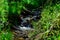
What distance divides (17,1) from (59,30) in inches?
35.0

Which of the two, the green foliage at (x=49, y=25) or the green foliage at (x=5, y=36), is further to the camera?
the green foliage at (x=5, y=36)

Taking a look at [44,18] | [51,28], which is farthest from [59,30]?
[44,18]

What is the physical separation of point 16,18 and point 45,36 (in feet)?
4.39

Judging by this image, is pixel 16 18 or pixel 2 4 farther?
pixel 16 18

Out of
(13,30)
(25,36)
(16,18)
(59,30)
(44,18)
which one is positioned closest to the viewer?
(59,30)

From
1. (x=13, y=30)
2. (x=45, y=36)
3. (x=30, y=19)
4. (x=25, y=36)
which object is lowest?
(x=45, y=36)

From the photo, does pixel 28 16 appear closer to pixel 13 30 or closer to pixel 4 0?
pixel 13 30

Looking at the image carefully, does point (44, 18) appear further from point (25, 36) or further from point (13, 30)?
point (13, 30)

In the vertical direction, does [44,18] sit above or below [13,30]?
below

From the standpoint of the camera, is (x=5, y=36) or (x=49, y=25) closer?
(x=49, y=25)

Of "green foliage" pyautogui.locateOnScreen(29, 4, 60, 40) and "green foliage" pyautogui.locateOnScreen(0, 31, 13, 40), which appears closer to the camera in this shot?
"green foliage" pyautogui.locateOnScreen(29, 4, 60, 40)

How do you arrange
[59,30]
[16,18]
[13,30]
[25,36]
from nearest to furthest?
[59,30] → [25,36] → [13,30] → [16,18]

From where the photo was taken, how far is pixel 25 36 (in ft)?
12.6

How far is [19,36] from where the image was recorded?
12.9 ft
